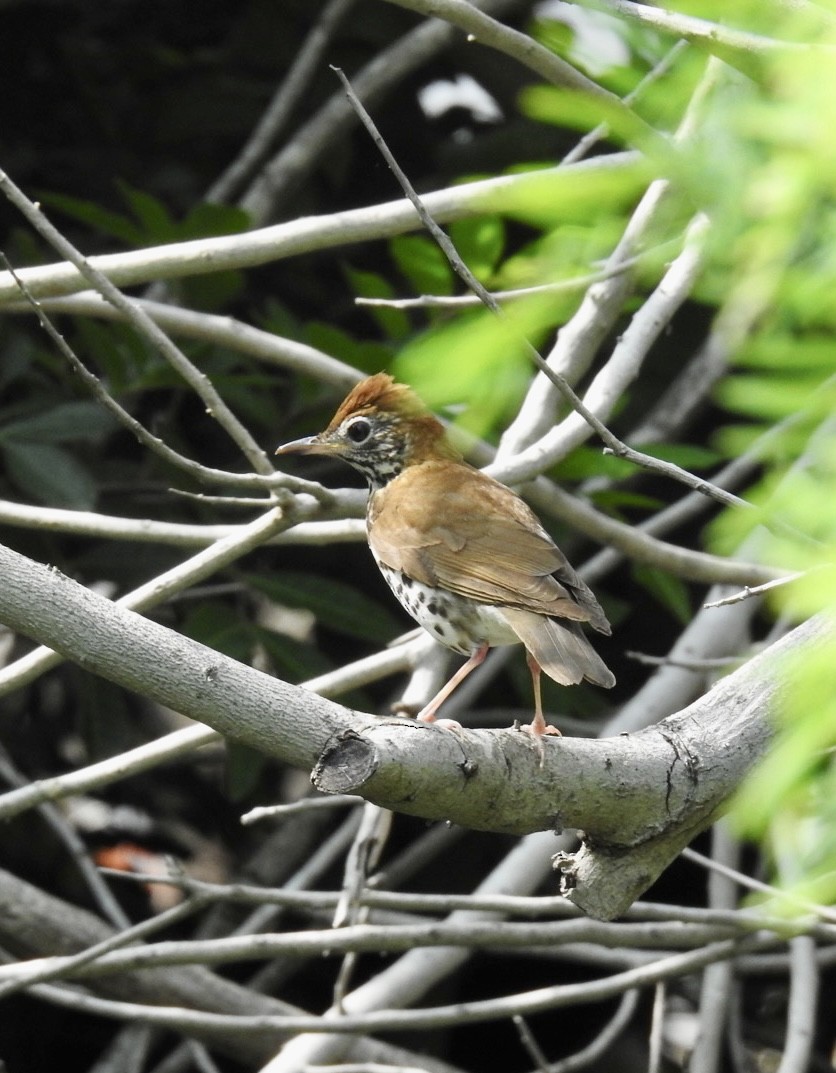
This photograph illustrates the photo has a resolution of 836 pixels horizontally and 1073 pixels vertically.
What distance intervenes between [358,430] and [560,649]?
53.7 inches

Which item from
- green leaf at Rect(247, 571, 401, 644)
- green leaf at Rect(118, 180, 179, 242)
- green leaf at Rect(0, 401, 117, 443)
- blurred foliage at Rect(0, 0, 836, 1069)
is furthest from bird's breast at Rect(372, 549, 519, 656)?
green leaf at Rect(118, 180, 179, 242)

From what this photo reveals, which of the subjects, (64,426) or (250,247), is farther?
(64,426)

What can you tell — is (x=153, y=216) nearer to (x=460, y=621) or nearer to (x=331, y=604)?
(x=331, y=604)

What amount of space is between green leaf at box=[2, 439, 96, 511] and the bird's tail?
1.71 meters

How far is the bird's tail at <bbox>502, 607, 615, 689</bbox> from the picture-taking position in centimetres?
344

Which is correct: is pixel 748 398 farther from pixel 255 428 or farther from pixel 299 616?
pixel 299 616

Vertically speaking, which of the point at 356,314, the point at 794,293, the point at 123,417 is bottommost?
the point at 794,293

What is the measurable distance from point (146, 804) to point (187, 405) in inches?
66.3

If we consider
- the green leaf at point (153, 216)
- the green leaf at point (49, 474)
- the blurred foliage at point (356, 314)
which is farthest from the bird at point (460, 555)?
the green leaf at point (153, 216)

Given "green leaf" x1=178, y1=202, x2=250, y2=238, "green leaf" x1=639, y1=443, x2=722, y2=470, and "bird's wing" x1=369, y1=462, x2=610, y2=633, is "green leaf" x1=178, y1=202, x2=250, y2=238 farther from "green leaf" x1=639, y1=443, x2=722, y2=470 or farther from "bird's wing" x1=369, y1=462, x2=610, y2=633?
"green leaf" x1=639, y1=443, x2=722, y2=470

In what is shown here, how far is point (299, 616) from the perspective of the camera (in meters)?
6.75

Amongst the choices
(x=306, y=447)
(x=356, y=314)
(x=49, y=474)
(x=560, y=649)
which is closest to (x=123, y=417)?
(x=560, y=649)

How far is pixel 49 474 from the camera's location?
16.3 ft

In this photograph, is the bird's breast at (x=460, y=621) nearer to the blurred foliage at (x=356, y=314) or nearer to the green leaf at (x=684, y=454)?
the blurred foliage at (x=356, y=314)
